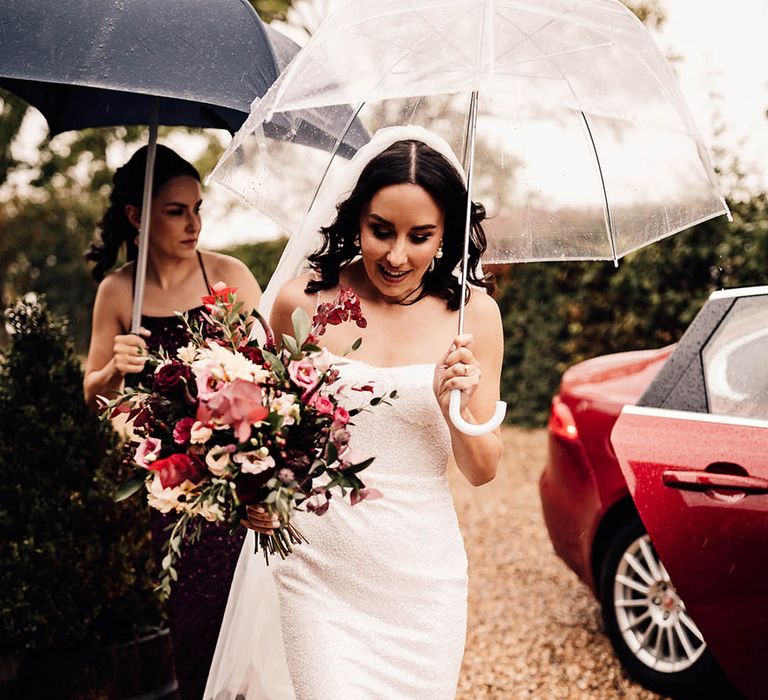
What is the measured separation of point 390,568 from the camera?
9.57 feet

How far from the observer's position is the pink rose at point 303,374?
234cm

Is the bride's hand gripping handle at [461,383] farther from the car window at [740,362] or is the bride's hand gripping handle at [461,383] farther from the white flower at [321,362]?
the car window at [740,362]

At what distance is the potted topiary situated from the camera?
12.9 feet

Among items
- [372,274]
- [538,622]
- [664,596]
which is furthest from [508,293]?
[372,274]

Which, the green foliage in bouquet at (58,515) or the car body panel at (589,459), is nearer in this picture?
the green foliage in bouquet at (58,515)

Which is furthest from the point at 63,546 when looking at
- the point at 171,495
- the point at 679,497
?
the point at 679,497

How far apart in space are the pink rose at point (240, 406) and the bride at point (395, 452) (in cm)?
60

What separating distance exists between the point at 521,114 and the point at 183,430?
149 cm

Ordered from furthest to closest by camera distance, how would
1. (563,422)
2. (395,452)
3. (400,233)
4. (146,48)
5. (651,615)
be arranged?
(563,422) → (651,615) → (146,48) → (395,452) → (400,233)

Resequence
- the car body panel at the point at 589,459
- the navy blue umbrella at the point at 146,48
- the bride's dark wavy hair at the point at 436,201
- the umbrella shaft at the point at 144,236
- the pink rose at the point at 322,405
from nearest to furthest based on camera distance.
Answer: the pink rose at the point at 322,405, the bride's dark wavy hair at the point at 436,201, the navy blue umbrella at the point at 146,48, the umbrella shaft at the point at 144,236, the car body panel at the point at 589,459

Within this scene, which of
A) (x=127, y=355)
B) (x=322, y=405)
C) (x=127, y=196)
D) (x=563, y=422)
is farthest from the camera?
(x=563, y=422)

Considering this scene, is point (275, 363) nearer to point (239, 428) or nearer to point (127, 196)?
point (239, 428)

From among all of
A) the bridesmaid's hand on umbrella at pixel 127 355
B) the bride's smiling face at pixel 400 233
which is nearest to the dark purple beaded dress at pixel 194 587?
the bridesmaid's hand on umbrella at pixel 127 355

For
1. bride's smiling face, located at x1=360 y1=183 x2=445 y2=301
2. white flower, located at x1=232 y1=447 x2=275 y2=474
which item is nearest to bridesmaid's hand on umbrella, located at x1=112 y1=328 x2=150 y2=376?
bride's smiling face, located at x1=360 y1=183 x2=445 y2=301
